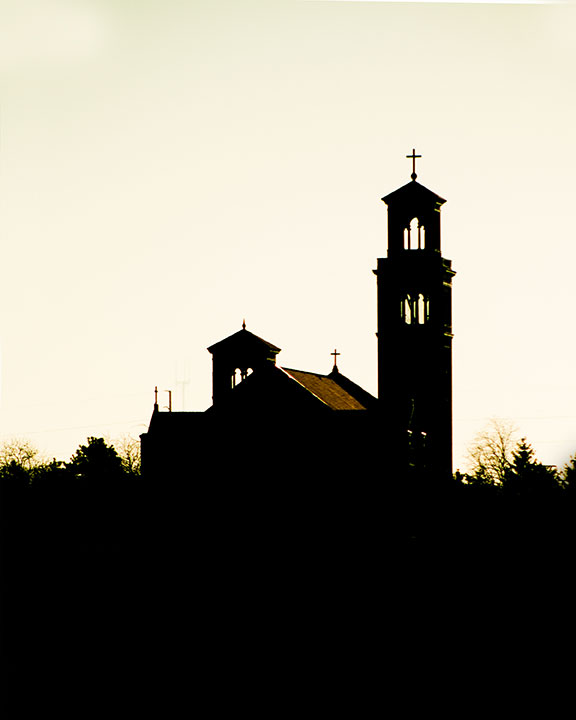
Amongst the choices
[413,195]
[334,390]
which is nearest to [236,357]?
[334,390]

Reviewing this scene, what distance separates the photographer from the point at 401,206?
1458 inches

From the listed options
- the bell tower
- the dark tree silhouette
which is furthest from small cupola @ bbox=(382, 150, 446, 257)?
the dark tree silhouette

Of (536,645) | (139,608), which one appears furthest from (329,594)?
(536,645)

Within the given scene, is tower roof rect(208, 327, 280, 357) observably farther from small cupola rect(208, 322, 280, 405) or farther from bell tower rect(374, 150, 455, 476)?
bell tower rect(374, 150, 455, 476)

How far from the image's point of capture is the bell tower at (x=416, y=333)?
37281mm

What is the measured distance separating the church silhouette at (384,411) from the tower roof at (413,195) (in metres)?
0.04

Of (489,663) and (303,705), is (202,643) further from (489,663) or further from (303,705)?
(489,663)

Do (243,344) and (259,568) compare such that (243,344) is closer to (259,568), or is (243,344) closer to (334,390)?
(334,390)

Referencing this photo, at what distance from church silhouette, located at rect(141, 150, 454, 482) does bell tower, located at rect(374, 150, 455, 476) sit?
0.04 metres

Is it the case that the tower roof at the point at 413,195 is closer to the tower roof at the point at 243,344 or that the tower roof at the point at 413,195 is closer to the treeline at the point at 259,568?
the tower roof at the point at 243,344

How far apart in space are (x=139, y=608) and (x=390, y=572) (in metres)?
7.08

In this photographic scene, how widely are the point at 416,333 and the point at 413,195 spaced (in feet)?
16.5

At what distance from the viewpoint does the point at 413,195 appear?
1446 inches

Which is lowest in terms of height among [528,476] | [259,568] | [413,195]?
[259,568]
